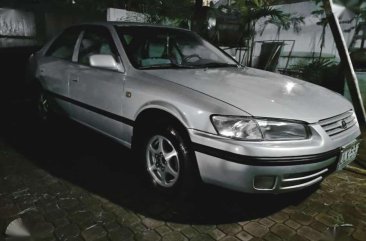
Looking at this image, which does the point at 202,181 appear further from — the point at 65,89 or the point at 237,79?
the point at 65,89

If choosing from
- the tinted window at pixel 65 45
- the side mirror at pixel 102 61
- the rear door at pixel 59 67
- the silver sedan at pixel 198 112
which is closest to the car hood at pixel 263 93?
the silver sedan at pixel 198 112

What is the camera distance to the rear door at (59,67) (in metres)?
4.00

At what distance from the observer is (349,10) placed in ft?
18.4

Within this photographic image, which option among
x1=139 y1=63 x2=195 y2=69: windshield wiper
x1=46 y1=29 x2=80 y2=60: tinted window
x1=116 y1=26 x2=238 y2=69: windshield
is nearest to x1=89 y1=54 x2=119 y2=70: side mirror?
x1=116 y1=26 x2=238 y2=69: windshield

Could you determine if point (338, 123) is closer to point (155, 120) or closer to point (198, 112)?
point (198, 112)

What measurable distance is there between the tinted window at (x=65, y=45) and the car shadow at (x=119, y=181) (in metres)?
0.88

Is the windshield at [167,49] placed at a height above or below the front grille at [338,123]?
above

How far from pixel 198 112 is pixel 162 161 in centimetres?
70

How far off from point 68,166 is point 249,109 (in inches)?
85.0

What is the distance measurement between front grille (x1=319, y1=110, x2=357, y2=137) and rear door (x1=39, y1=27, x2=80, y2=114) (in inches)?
112

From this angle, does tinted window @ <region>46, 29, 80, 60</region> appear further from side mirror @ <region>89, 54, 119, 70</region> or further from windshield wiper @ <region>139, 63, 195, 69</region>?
windshield wiper @ <region>139, 63, 195, 69</region>

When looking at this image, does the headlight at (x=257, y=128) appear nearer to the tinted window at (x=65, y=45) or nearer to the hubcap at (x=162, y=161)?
the hubcap at (x=162, y=161)

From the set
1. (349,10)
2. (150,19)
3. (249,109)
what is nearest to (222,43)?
(150,19)

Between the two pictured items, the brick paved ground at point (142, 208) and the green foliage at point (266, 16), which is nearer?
the brick paved ground at point (142, 208)
